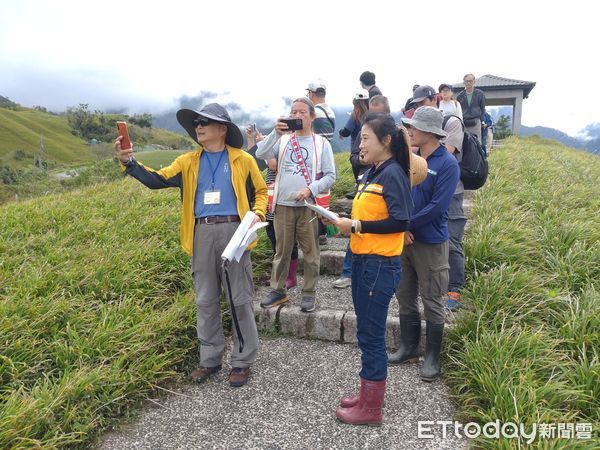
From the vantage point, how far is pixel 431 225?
319 cm

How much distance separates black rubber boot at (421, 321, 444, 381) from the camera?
3.27m

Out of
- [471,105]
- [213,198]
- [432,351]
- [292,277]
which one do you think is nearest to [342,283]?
[292,277]

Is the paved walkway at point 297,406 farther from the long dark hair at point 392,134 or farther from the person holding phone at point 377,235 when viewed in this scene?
the long dark hair at point 392,134

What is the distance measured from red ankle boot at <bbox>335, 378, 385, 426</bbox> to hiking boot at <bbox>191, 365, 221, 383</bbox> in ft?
4.01

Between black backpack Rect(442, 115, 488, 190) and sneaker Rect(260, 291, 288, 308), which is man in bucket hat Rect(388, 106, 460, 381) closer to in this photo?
black backpack Rect(442, 115, 488, 190)

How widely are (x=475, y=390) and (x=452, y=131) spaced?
239cm

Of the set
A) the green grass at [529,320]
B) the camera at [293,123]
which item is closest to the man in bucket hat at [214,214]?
the camera at [293,123]

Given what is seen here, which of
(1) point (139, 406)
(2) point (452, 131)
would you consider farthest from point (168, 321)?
(2) point (452, 131)

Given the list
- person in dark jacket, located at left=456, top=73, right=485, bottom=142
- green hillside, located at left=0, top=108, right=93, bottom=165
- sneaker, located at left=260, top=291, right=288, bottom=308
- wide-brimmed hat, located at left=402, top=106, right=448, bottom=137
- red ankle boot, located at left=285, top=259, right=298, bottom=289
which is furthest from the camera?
green hillside, located at left=0, top=108, right=93, bottom=165

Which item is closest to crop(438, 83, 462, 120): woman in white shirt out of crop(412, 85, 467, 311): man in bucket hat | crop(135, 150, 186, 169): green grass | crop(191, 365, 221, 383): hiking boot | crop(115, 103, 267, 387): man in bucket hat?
crop(412, 85, 467, 311): man in bucket hat

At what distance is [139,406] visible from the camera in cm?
305

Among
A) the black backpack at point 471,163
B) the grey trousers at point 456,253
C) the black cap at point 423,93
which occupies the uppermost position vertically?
the black cap at point 423,93

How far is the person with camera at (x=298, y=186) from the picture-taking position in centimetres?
403

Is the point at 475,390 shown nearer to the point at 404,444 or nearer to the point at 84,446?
the point at 404,444
